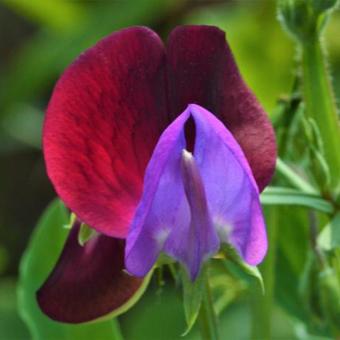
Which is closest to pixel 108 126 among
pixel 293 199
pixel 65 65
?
pixel 293 199

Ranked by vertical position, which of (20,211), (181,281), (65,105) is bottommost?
(20,211)

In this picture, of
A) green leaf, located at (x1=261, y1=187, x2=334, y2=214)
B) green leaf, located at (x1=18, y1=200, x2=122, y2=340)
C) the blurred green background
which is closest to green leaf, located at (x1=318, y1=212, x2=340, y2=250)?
green leaf, located at (x1=261, y1=187, x2=334, y2=214)

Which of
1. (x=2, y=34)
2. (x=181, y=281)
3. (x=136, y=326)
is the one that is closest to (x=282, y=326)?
(x=136, y=326)

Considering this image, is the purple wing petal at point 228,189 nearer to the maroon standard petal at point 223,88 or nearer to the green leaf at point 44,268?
the maroon standard petal at point 223,88

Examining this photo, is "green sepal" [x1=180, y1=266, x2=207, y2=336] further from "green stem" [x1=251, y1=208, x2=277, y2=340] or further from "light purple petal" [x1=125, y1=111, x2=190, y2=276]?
"green stem" [x1=251, y1=208, x2=277, y2=340]

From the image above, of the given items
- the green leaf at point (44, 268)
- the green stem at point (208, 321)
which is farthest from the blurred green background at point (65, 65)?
the green stem at point (208, 321)

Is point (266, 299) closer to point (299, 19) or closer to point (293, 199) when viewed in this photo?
point (293, 199)

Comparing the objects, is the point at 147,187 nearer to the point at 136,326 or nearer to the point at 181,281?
the point at 181,281
